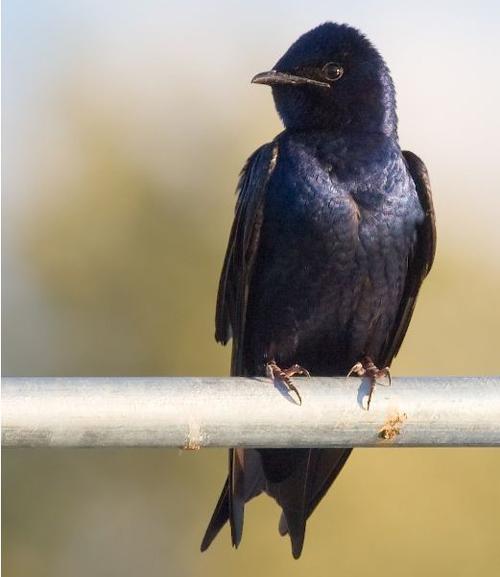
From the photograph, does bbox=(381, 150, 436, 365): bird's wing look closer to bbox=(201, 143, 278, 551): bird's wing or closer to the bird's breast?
the bird's breast

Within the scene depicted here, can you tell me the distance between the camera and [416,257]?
347cm

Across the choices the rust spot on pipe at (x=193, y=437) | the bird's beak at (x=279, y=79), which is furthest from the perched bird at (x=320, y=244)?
the rust spot on pipe at (x=193, y=437)

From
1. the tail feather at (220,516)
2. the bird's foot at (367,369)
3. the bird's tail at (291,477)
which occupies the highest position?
the bird's foot at (367,369)

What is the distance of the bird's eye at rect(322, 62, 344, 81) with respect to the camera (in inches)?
139

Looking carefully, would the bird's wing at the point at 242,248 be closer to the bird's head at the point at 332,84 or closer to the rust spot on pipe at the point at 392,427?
the bird's head at the point at 332,84

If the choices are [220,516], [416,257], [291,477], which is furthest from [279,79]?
[220,516]

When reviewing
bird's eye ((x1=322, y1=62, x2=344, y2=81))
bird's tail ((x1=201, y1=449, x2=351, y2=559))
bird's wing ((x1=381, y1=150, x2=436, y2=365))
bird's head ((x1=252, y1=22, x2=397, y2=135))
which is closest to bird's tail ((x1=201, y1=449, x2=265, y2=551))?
bird's tail ((x1=201, y1=449, x2=351, y2=559))

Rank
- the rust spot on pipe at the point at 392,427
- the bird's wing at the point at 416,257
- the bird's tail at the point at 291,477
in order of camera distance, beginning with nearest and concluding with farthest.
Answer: the rust spot on pipe at the point at 392,427 < the bird's tail at the point at 291,477 < the bird's wing at the point at 416,257

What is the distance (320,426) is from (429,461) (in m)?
3.00

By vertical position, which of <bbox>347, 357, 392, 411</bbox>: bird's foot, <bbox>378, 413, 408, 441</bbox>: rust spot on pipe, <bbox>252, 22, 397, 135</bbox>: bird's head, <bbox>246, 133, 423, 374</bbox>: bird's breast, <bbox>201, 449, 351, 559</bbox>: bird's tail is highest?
<bbox>252, 22, 397, 135</bbox>: bird's head

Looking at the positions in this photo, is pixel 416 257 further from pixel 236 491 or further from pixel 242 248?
pixel 236 491

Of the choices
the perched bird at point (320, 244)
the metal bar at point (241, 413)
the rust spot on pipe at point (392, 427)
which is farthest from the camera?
the perched bird at point (320, 244)

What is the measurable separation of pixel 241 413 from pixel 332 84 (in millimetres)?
1936

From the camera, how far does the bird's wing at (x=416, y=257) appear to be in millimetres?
3426
